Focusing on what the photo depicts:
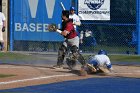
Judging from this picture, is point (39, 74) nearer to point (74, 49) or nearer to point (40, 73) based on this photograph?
point (40, 73)

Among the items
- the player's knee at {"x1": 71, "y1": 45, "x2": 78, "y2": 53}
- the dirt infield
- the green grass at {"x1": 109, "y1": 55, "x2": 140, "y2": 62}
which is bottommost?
the dirt infield

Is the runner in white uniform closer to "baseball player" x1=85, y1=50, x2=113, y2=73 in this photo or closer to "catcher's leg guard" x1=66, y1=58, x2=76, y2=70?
"baseball player" x1=85, y1=50, x2=113, y2=73

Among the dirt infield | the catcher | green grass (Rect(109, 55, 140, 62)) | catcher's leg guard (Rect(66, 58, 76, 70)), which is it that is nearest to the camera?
the dirt infield

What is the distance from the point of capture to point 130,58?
65.6 feet

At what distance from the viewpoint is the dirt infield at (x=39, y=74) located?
12891 mm

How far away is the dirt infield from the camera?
12.9m

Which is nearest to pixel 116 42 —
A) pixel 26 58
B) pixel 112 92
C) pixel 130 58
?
pixel 130 58

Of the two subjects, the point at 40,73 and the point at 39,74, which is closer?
the point at 39,74

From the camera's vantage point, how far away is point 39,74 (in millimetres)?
14414

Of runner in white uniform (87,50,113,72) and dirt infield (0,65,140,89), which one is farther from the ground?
runner in white uniform (87,50,113,72)

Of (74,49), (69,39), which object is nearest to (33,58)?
(69,39)

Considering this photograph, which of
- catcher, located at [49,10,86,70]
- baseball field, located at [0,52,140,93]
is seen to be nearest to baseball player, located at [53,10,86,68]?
catcher, located at [49,10,86,70]

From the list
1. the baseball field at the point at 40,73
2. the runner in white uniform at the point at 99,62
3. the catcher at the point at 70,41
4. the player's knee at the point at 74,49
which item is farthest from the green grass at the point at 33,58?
the runner in white uniform at the point at 99,62

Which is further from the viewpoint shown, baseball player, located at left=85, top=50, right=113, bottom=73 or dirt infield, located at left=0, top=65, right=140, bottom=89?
baseball player, located at left=85, top=50, right=113, bottom=73
